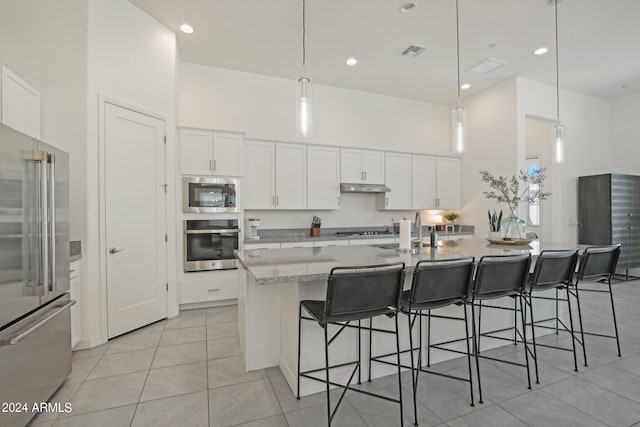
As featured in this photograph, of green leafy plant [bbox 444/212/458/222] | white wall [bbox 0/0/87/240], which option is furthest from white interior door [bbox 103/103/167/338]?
green leafy plant [bbox 444/212/458/222]

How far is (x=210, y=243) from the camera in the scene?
3973 millimetres

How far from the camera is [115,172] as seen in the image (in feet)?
10.1

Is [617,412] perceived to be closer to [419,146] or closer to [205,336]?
[205,336]

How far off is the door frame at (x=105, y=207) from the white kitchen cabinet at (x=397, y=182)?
11.2 ft

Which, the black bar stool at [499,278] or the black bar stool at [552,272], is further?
the black bar stool at [552,272]

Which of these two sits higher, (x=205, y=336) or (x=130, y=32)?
(x=130, y=32)

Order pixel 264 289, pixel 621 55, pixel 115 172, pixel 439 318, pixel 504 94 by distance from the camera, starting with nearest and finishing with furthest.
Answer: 1. pixel 264 289
2. pixel 439 318
3. pixel 115 172
4. pixel 621 55
5. pixel 504 94

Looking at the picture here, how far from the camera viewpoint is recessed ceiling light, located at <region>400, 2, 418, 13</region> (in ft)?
10.7

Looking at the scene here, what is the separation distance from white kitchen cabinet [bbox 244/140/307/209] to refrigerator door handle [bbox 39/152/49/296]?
2603mm


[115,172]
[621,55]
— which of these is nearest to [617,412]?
[115,172]

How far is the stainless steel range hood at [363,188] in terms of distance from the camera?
499 centimetres

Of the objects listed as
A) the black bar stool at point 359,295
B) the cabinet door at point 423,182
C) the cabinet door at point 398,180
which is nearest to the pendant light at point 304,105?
the black bar stool at point 359,295

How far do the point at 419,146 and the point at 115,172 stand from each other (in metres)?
5.15

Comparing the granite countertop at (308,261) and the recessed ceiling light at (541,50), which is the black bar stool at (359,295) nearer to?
the granite countertop at (308,261)
